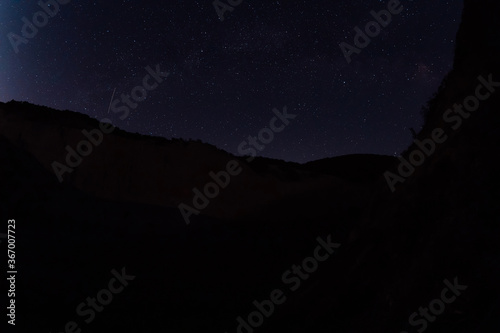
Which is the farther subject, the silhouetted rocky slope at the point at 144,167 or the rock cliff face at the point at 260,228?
the silhouetted rocky slope at the point at 144,167

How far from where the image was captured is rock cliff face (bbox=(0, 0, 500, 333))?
11.0 ft

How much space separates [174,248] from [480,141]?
1047 centimetres

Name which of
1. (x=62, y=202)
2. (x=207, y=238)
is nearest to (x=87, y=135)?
(x=62, y=202)

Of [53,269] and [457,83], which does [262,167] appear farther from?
[457,83]

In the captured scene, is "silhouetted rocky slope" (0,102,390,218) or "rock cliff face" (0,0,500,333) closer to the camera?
"rock cliff face" (0,0,500,333)

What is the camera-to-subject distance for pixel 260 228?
621 inches

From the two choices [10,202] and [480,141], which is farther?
[10,202]

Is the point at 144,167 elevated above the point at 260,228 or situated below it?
above

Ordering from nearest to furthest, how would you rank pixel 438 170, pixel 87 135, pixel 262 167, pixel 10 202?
1. pixel 438 170
2. pixel 10 202
3. pixel 87 135
4. pixel 262 167

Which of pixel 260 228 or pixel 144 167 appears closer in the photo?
pixel 260 228

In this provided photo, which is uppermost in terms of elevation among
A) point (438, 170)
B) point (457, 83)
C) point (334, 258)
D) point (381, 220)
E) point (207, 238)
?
point (457, 83)

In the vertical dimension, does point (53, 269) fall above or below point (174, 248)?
above

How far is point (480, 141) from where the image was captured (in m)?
3.67

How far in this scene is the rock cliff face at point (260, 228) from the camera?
11.0ft
